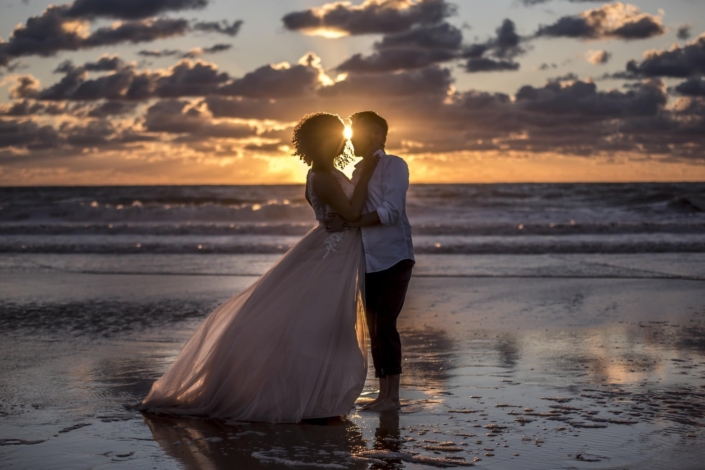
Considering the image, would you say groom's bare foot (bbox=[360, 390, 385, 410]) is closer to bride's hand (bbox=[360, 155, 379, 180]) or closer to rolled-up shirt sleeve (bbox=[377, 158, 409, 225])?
rolled-up shirt sleeve (bbox=[377, 158, 409, 225])

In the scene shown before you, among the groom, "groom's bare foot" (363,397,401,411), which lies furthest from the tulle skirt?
"groom's bare foot" (363,397,401,411)

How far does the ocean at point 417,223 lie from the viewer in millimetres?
18000

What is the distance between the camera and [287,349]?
470 cm

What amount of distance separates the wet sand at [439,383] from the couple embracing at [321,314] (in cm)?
18

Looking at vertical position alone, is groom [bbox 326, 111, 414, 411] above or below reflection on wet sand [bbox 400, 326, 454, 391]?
above

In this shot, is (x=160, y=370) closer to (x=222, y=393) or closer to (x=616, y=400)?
(x=222, y=393)

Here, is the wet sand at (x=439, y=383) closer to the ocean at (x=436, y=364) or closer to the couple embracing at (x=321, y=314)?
the ocean at (x=436, y=364)

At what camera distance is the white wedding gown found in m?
4.65

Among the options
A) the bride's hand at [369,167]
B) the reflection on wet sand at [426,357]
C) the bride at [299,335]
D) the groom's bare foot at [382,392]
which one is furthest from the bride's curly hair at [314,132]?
the reflection on wet sand at [426,357]

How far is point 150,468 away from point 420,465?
4.22 ft

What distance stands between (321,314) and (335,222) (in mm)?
590

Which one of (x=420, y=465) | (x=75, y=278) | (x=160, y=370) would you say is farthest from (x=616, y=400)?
(x=75, y=278)

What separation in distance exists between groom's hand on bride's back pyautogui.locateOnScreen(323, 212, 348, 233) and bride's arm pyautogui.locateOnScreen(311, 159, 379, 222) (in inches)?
1.7

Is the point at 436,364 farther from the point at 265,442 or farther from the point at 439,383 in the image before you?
the point at 265,442
